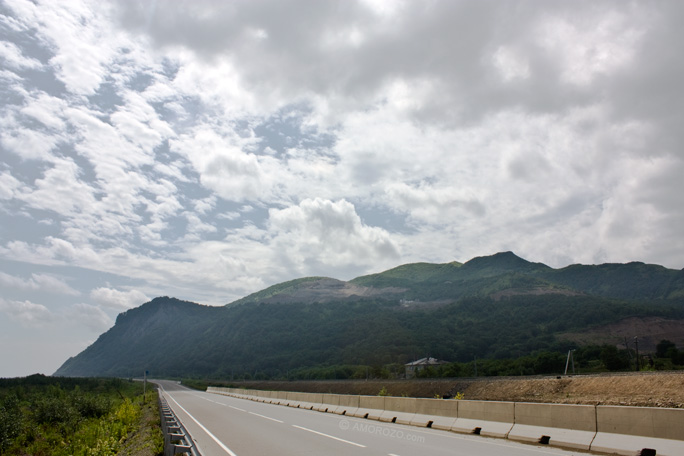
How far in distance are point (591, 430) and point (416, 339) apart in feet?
539

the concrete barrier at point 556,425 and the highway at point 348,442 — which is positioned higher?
the concrete barrier at point 556,425

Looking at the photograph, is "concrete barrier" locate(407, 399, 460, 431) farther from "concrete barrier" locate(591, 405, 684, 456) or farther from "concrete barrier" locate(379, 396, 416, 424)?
"concrete barrier" locate(591, 405, 684, 456)

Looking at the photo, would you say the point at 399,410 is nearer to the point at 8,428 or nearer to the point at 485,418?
the point at 485,418

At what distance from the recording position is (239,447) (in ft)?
45.0

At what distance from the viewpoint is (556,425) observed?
12.7 metres

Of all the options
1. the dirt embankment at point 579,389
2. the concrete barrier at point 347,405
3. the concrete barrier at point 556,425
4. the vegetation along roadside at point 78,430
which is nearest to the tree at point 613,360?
the dirt embankment at point 579,389

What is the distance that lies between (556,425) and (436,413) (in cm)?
615

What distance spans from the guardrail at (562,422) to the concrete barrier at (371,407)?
1046 mm

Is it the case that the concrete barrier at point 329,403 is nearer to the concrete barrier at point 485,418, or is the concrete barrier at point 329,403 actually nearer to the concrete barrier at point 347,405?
the concrete barrier at point 347,405

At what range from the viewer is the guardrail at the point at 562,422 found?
400 inches

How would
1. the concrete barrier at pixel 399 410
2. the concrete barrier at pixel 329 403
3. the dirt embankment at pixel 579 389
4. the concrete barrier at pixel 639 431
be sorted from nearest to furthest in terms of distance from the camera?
the concrete barrier at pixel 639 431 → the concrete barrier at pixel 399 410 → the concrete barrier at pixel 329 403 → the dirt embankment at pixel 579 389

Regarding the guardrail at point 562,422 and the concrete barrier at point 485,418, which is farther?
the concrete barrier at point 485,418

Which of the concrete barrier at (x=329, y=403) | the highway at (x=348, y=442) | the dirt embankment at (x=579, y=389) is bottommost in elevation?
the dirt embankment at (x=579, y=389)

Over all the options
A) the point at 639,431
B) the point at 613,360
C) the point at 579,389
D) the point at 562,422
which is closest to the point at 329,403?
the point at 562,422
